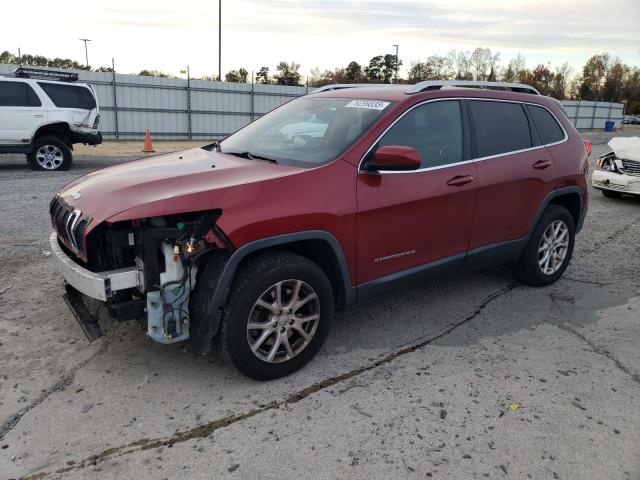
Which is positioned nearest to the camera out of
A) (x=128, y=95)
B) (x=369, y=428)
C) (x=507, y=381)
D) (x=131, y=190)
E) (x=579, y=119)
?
(x=369, y=428)

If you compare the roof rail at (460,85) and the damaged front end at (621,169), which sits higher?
the roof rail at (460,85)

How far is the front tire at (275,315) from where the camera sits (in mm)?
3154

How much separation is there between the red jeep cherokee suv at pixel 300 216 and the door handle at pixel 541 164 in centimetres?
1

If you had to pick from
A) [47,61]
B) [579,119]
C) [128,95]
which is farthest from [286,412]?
[47,61]

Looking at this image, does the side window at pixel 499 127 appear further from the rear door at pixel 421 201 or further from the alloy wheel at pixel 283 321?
the alloy wheel at pixel 283 321

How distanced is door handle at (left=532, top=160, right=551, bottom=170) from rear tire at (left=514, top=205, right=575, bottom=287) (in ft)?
1.43

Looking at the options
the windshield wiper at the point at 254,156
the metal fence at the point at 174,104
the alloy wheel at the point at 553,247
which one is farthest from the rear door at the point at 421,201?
the metal fence at the point at 174,104

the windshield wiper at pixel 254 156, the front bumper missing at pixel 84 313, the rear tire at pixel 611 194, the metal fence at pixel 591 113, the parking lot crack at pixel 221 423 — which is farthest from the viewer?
the metal fence at pixel 591 113

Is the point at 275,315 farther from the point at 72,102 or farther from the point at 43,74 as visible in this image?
the point at 43,74

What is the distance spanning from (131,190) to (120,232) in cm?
28

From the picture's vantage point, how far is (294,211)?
327 centimetres

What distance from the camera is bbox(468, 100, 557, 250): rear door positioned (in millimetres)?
4402

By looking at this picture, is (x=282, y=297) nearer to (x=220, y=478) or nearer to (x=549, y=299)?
(x=220, y=478)

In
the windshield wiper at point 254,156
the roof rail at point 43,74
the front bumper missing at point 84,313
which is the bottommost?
the front bumper missing at point 84,313
